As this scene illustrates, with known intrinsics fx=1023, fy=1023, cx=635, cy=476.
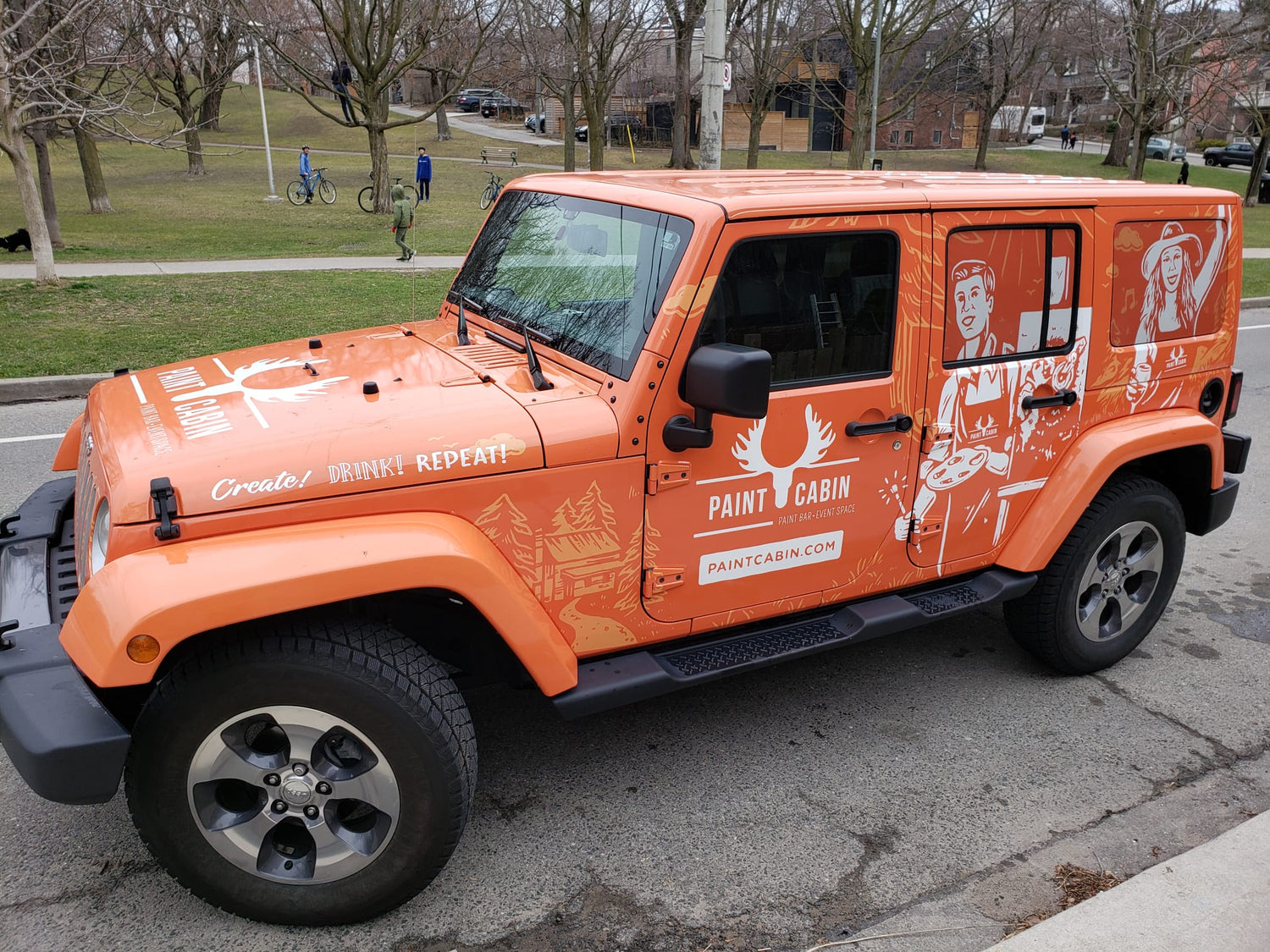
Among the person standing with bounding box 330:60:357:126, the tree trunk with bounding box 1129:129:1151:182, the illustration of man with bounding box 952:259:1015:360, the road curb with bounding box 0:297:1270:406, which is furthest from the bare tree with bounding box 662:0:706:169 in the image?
the illustration of man with bounding box 952:259:1015:360

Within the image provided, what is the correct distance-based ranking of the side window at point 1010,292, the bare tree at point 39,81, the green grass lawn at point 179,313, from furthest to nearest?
1. the bare tree at point 39,81
2. the green grass lawn at point 179,313
3. the side window at point 1010,292

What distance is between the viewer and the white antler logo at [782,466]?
10.2 ft

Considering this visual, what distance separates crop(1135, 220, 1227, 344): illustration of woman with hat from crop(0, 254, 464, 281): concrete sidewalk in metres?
12.2

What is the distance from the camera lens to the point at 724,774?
355cm

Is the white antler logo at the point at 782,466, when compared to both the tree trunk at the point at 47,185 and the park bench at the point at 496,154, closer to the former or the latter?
the tree trunk at the point at 47,185

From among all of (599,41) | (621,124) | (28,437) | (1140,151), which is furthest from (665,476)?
(621,124)

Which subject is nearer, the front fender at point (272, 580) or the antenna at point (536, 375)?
the front fender at point (272, 580)

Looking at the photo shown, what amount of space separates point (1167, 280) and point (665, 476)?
2.35 m

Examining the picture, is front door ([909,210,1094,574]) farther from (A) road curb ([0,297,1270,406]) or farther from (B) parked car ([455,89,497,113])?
(B) parked car ([455,89,497,113])

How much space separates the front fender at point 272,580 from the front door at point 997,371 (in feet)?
5.40

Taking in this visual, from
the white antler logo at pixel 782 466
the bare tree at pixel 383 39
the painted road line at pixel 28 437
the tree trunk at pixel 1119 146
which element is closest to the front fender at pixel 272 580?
the white antler logo at pixel 782 466

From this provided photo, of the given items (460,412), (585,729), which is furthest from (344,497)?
(585,729)

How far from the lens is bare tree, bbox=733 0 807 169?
102ft

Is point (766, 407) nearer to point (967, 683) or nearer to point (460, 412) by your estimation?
point (460, 412)
